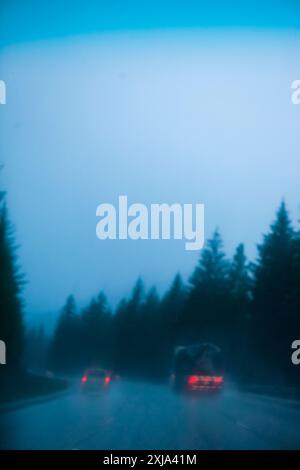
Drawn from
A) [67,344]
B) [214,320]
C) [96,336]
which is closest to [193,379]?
[214,320]

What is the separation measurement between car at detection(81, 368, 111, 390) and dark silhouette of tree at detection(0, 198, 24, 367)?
3.44m

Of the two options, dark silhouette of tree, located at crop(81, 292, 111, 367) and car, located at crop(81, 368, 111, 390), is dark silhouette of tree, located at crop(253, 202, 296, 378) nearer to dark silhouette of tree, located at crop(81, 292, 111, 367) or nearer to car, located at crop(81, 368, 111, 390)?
dark silhouette of tree, located at crop(81, 292, 111, 367)

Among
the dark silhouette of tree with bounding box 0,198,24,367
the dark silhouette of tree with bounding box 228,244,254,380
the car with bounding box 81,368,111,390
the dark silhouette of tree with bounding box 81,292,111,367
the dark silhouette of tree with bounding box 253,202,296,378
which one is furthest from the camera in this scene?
the dark silhouette of tree with bounding box 253,202,296,378

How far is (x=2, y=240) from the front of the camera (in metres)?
23.0

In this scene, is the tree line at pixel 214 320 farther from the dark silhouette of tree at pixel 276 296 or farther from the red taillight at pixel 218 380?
the red taillight at pixel 218 380

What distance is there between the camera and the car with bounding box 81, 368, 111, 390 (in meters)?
26.9

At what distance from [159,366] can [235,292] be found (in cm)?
581

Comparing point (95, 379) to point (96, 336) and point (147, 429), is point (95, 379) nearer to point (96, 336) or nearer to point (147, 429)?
point (96, 336)

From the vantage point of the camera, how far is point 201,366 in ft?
84.9

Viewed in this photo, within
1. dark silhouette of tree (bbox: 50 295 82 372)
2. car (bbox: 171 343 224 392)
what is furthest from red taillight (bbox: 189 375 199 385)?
dark silhouette of tree (bbox: 50 295 82 372)

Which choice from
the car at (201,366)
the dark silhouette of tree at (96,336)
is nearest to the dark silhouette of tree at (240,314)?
the car at (201,366)

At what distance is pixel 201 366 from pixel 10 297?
9066mm

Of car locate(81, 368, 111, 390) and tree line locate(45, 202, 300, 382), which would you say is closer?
car locate(81, 368, 111, 390)

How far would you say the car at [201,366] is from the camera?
25750mm
